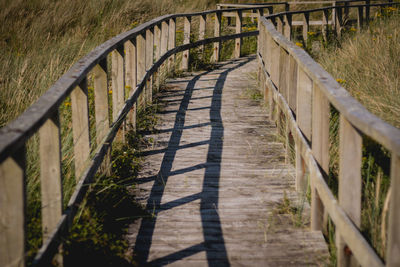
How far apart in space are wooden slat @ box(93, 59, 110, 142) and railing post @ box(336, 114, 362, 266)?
7.15 feet

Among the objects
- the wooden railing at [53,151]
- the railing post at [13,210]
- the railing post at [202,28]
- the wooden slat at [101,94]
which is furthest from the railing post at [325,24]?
the railing post at [13,210]

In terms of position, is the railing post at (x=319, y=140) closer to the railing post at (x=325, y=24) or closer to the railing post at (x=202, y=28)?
the railing post at (x=202, y=28)

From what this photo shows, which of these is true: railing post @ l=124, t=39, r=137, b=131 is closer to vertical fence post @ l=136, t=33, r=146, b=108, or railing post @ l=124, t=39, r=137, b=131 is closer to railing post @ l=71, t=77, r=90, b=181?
vertical fence post @ l=136, t=33, r=146, b=108

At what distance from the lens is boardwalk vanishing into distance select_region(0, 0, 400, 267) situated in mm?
2543

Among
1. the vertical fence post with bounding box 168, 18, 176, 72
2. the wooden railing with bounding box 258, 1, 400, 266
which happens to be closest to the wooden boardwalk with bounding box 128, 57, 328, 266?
the wooden railing with bounding box 258, 1, 400, 266

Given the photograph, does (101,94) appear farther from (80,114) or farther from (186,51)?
(186,51)

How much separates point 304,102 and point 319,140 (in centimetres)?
73

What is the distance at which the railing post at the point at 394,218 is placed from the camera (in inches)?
85.3

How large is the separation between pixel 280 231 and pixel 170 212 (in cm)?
88

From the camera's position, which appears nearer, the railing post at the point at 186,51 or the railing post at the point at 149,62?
the railing post at the point at 149,62

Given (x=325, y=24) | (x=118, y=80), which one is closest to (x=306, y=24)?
(x=325, y=24)

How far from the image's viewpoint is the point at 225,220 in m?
4.14

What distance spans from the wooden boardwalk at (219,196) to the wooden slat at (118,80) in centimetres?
57

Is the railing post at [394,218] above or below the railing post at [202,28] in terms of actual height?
below
